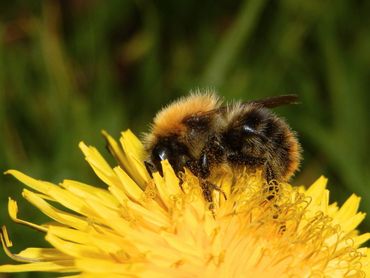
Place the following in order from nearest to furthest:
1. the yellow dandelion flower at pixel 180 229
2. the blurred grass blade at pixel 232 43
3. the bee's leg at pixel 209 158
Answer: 1. the yellow dandelion flower at pixel 180 229
2. the bee's leg at pixel 209 158
3. the blurred grass blade at pixel 232 43

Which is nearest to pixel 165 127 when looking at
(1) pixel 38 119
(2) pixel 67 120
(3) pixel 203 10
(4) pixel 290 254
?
(4) pixel 290 254

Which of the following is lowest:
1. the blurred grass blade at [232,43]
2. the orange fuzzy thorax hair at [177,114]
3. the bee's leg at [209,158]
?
the bee's leg at [209,158]

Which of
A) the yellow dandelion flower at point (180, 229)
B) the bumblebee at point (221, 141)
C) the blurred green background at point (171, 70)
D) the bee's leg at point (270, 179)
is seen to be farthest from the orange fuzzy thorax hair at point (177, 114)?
the blurred green background at point (171, 70)

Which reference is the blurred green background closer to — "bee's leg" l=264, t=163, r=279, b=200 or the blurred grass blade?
the blurred grass blade

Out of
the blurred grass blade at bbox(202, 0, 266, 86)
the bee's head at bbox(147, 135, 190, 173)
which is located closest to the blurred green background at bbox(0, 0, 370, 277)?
the blurred grass blade at bbox(202, 0, 266, 86)

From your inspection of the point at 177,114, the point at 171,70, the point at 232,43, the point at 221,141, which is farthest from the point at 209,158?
the point at 171,70

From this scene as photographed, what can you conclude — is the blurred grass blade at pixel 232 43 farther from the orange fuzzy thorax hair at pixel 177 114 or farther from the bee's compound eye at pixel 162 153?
the bee's compound eye at pixel 162 153
